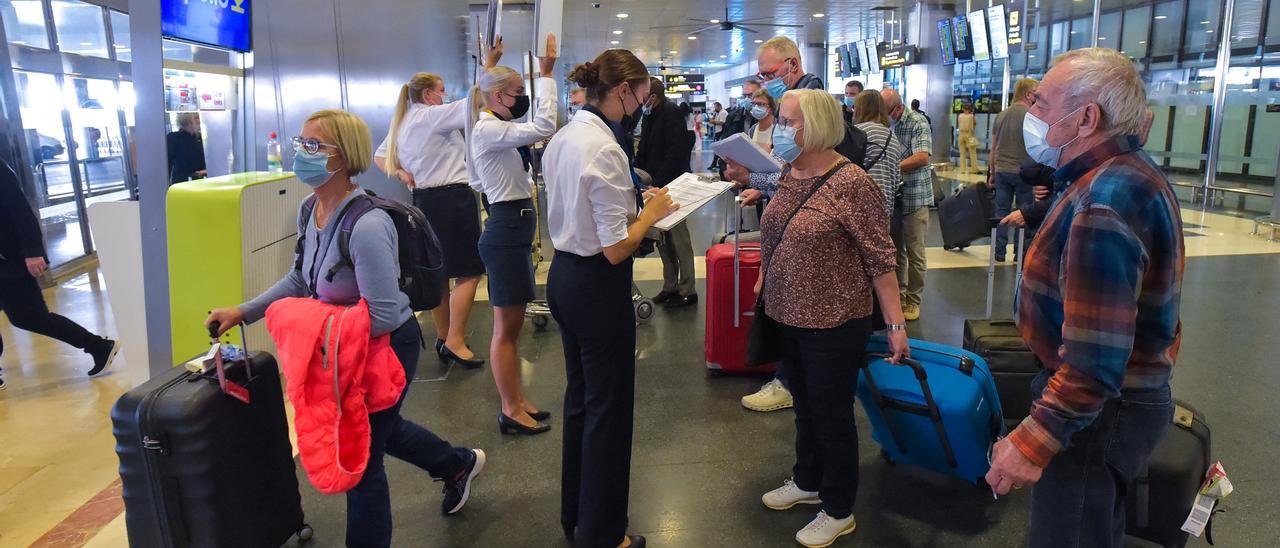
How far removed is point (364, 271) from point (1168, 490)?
2.10 metres

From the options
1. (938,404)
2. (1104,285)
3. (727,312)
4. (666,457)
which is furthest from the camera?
(727,312)

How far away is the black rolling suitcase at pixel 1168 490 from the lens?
5.96 feet

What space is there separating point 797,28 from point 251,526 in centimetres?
1957

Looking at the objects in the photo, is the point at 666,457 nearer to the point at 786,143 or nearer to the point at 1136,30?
the point at 786,143

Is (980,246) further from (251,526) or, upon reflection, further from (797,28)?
(797,28)

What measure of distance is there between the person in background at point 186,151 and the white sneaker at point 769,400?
495 cm

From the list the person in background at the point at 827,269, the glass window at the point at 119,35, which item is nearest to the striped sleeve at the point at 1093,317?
the person in background at the point at 827,269

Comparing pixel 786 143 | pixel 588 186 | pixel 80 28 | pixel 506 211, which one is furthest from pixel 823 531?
pixel 80 28

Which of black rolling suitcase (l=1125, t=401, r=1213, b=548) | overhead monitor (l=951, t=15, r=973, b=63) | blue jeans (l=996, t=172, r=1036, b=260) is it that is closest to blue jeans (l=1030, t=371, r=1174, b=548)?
black rolling suitcase (l=1125, t=401, r=1213, b=548)

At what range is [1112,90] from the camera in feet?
4.39

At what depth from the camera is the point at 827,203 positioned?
7.30 feet

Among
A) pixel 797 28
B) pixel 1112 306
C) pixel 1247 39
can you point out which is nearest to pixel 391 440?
pixel 1112 306

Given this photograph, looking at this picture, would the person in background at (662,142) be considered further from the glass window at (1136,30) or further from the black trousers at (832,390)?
the glass window at (1136,30)

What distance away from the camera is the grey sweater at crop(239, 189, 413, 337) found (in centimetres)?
199
